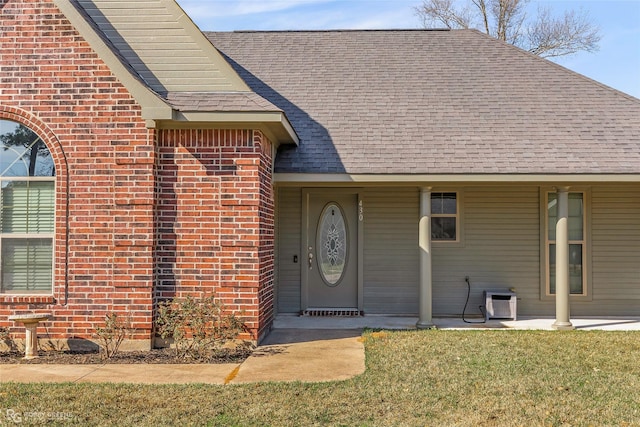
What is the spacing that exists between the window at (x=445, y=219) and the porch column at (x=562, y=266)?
190 cm

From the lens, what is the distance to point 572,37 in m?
21.4

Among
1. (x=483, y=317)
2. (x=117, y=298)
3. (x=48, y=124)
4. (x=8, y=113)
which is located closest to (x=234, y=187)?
(x=117, y=298)

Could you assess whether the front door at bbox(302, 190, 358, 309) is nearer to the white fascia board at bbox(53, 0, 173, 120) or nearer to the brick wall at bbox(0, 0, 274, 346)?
the brick wall at bbox(0, 0, 274, 346)

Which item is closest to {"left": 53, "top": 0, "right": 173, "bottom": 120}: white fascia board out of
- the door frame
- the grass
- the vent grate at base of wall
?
the grass

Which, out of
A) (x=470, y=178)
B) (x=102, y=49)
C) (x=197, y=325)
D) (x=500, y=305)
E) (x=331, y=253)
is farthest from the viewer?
(x=331, y=253)

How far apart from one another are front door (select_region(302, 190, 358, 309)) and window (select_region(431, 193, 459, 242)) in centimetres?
145

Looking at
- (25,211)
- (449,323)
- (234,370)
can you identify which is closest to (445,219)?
(449,323)

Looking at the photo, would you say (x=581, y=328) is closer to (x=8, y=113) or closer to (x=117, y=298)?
(x=117, y=298)

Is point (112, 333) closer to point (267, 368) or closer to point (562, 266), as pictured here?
point (267, 368)

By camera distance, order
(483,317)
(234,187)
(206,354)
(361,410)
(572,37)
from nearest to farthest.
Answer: (361,410), (206,354), (234,187), (483,317), (572,37)

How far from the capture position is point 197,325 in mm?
7227

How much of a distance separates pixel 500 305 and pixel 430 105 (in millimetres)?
3817

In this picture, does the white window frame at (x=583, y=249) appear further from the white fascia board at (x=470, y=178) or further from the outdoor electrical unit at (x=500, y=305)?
the white fascia board at (x=470, y=178)

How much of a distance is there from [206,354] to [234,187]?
7.20 feet
